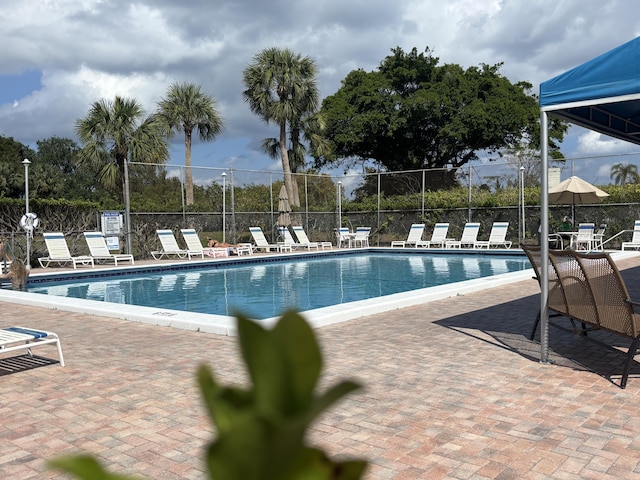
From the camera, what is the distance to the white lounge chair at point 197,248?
643 inches

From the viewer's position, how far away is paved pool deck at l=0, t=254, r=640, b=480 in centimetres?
280

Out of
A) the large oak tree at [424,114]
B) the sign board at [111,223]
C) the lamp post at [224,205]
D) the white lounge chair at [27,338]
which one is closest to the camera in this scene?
the white lounge chair at [27,338]

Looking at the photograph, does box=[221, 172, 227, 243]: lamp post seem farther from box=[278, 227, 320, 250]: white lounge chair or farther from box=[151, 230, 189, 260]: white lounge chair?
box=[151, 230, 189, 260]: white lounge chair

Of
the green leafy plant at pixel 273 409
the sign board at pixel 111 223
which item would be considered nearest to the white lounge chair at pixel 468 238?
the sign board at pixel 111 223

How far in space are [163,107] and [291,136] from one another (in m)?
5.20

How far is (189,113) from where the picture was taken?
934 inches

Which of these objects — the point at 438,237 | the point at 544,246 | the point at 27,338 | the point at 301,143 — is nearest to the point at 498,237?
the point at 438,237

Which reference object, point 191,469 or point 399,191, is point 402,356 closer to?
point 191,469

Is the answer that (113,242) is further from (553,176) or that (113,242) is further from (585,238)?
(585,238)

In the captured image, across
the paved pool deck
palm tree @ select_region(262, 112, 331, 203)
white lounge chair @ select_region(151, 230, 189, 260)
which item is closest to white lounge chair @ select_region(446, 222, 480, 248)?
white lounge chair @ select_region(151, 230, 189, 260)

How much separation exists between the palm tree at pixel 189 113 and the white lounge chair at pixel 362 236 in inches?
300

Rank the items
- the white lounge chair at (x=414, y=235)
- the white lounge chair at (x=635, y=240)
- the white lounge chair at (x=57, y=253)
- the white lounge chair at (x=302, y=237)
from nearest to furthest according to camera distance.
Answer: the white lounge chair at (x=57, y=253) → the white lounge chair at (x=635, y=240) → the white lounge chair at (x=414, y=235) → the white lounge chair at (x=302, y=237)

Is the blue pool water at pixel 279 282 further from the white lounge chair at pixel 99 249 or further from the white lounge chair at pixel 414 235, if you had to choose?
the white lounge chair at pixel 414 235

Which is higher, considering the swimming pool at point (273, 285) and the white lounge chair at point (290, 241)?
the white lounge chair at point (290, 241)
